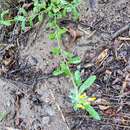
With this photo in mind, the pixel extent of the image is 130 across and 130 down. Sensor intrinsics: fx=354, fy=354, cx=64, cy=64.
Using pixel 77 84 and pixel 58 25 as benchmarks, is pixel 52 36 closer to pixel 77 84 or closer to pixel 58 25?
pixel 58 25

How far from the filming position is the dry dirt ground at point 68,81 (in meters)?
2.10

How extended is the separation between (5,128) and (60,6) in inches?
34.5

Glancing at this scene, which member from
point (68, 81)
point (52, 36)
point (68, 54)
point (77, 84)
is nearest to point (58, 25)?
point (52, 36)

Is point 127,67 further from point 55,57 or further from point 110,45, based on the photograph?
point 55,57

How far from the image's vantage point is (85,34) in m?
2.37

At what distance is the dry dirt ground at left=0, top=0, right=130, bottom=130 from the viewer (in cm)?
210

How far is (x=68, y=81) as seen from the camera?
2.24 metres

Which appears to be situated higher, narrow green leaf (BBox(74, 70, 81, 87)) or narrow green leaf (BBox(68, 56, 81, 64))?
narrow green leaf (BBox(68, 56, 81, 64))

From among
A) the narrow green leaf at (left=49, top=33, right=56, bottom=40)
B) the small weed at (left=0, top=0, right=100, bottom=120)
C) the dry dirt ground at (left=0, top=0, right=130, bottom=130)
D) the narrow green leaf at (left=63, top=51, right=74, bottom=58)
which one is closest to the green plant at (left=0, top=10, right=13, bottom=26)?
the small weed at (left=0, top=0, right=100, bottom=120)

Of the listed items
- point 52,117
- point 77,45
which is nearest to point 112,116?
point 52,117

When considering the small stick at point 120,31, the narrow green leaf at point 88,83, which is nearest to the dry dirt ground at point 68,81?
the small stick at point 120,31

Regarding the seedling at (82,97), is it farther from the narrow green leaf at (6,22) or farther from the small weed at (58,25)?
the narrow green leaf at (6,22)

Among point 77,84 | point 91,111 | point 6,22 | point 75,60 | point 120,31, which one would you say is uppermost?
point 6,22

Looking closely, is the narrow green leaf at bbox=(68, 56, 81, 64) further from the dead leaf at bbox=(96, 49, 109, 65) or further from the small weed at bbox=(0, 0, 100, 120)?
the dead leaf at bbox=(96, 49, 109, 65)
